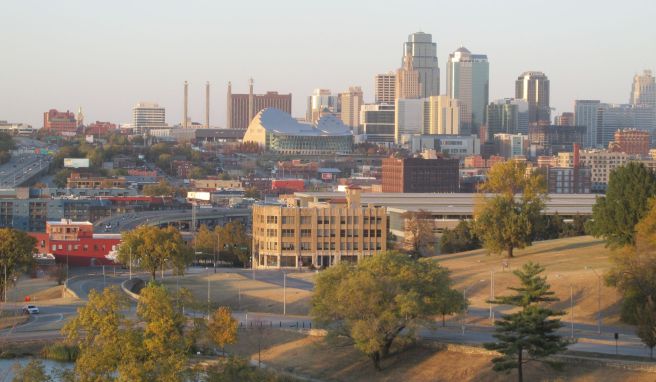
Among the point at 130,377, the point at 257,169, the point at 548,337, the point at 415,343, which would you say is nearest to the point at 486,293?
the point at 415,343

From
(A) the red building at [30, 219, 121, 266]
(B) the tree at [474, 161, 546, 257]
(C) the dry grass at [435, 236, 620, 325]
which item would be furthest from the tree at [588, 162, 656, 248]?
(A) the red building at [30, 219, 121, 266]

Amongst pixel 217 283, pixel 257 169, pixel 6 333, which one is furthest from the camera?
pixel 257 169

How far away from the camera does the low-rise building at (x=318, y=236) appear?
7450 cm

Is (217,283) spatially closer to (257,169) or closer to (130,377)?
(130,377)

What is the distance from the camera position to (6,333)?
169ft

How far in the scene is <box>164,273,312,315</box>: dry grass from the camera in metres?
55.8

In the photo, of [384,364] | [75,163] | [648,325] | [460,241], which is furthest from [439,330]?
[75,163]

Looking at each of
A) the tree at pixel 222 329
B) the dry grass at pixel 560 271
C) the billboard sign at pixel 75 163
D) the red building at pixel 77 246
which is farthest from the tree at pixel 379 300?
the billboard sign at pixel 75 163

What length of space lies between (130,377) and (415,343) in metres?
11.9

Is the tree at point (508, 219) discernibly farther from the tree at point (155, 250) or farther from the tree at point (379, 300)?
the tree at point (379, 300)

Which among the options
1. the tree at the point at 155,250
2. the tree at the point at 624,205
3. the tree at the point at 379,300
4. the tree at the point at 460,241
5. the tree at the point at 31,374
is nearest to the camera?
the tree at the point at 31,374

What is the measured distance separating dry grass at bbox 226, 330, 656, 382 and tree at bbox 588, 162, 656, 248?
14447 millimetres

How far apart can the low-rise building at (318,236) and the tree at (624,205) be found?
17.3 metres

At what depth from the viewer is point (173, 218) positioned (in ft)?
358
